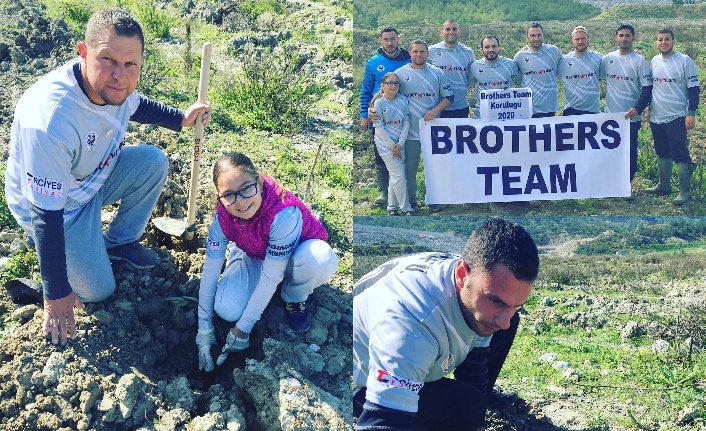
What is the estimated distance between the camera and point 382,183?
6246mm

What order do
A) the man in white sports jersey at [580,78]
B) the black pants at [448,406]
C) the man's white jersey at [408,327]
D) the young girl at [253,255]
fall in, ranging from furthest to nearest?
1. the man in white sports jersey at [580,78]
2. the young girl at [253,255]
3. the black pants at [448,406]
4. the man's white jersey at [408,327]

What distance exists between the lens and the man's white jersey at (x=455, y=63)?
5.98 m

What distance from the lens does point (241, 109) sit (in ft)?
21.8

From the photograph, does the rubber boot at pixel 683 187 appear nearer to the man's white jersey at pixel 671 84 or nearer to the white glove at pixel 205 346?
the man's white jersey at pixel 671 84

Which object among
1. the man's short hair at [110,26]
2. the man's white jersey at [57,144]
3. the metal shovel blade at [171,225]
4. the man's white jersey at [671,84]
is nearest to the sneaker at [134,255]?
the metal shovel blade at [171,225]

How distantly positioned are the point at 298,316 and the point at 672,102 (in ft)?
12.3

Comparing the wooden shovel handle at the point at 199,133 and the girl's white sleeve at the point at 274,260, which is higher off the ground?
the wooden shovel handle at the point at 199,133

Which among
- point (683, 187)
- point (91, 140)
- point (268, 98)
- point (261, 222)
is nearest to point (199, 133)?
point (91, 140)

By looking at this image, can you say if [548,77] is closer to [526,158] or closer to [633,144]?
[526,158]

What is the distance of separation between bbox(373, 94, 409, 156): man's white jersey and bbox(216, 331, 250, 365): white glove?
2.58 metres

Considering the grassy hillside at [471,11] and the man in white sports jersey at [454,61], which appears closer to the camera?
the man in white sports jersey at [454,61]

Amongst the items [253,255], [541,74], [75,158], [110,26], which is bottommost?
[253,255]

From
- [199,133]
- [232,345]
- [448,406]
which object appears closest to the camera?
[448,406]

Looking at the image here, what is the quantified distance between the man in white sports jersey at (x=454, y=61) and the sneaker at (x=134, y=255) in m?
2.70
